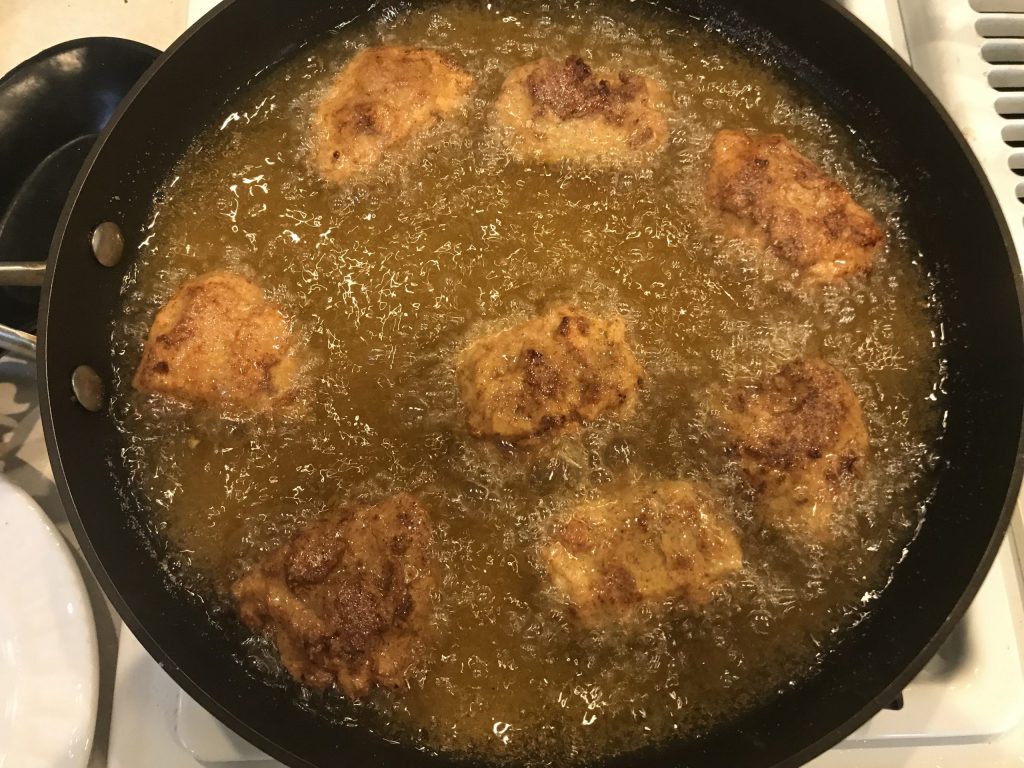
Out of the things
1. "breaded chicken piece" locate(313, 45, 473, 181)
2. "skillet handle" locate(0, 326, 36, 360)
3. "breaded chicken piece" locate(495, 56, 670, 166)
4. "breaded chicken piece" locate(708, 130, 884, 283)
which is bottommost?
"breaded chicken piece" locate(708, 130, 884, 283)

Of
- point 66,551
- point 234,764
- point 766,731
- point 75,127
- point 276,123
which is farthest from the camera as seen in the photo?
point 75,127

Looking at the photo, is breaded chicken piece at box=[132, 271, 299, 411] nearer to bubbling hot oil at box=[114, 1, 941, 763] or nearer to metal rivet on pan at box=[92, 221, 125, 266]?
bubbling hot oil at box=[114, 1, 941, 763]

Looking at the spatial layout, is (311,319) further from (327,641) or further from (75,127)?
(75,127)

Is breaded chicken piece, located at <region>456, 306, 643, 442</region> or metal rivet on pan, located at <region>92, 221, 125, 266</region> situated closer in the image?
breaded chicken piece, located at <region>456, 306, 643, 442</region>

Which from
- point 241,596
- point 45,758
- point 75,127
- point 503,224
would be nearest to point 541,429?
point 503,224

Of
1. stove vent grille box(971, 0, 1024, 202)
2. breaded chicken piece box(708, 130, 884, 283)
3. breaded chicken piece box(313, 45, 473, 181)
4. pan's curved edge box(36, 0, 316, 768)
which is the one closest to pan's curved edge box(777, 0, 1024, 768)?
breaded chicken piece box(708, 130, 884, 283)

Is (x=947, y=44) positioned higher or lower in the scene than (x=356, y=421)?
higher
